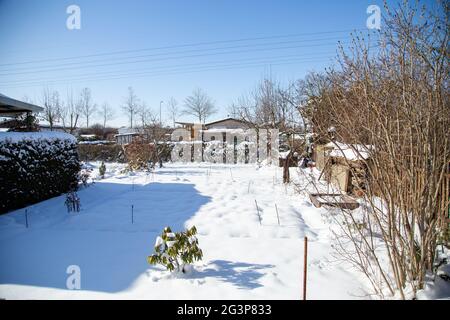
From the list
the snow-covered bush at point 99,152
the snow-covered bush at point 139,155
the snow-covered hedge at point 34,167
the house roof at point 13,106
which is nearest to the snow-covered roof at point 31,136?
the snow-covered hedge at point 34,167

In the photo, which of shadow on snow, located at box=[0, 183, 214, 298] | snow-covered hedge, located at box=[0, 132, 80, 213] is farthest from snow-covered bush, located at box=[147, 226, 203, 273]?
snow-covered hedge, located at box=[0, 132, 80, 213]

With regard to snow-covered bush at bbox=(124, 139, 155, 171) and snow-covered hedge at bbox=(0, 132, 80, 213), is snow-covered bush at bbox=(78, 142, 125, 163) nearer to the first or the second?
snow-covered bush at bbox=(124, 139, 155, 171)

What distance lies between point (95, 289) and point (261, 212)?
4.22 metres

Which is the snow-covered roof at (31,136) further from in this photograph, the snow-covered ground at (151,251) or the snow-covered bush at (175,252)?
the snow-covered bush at (175,252)

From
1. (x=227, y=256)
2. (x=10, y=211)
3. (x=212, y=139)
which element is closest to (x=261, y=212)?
(x=227, y=256)

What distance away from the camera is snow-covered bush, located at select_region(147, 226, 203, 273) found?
3.38 metres

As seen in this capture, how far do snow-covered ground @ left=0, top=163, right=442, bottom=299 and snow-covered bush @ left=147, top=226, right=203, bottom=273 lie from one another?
0.50 feet

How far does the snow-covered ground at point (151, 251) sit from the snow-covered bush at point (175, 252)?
15 cm

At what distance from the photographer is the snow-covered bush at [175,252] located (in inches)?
133

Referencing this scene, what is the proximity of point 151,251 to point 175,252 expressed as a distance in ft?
3.47

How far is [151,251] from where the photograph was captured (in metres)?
4.24
